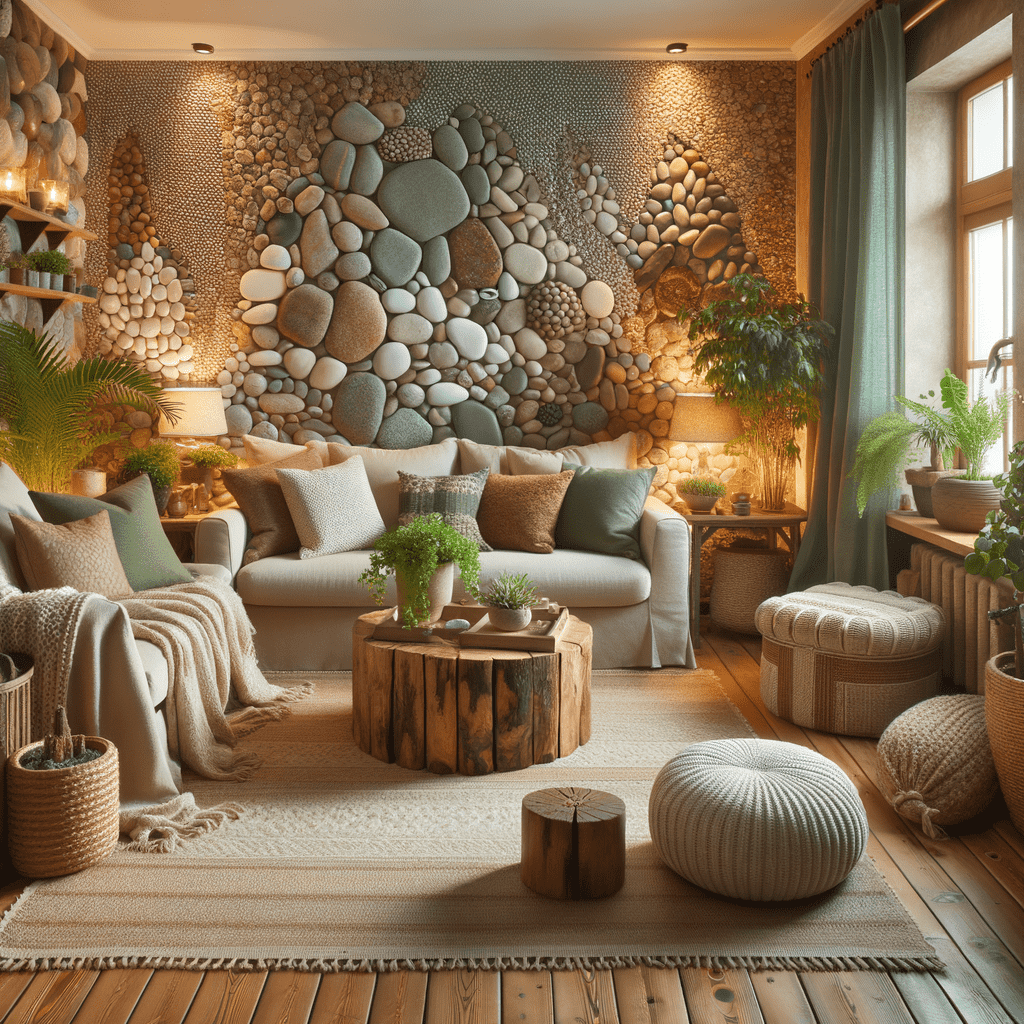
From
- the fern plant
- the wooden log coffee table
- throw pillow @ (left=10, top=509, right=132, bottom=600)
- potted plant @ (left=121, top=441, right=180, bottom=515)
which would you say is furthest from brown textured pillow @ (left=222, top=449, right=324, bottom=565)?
the wooden log coffee table

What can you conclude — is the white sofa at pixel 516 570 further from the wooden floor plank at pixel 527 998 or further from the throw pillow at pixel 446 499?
the wooden floor plank at pixel 527 998

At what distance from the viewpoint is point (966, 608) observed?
3.24m

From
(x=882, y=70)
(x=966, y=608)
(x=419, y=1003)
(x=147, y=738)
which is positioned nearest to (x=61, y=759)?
(x=147, y=738)

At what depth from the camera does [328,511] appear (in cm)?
402

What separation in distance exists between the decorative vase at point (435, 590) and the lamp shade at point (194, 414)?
6.11 feet

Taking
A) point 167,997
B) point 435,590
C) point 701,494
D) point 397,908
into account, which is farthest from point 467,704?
point 701,494

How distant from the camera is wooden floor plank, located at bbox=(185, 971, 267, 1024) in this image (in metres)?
1.70

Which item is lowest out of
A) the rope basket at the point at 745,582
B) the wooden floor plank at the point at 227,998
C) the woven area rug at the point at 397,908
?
the wooden floor plank at the point at 227,998

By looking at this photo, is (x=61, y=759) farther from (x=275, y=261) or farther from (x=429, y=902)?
(x=275, y=261)

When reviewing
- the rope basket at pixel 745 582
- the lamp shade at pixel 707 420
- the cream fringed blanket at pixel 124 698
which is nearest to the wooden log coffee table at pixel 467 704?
the cream fringed blanket at pixel 124 698

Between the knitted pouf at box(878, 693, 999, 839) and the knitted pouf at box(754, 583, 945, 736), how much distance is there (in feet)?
1.53

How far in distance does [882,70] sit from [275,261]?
2.86m

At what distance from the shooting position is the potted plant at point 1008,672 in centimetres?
235

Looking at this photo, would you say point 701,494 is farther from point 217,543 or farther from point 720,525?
point 217,543
